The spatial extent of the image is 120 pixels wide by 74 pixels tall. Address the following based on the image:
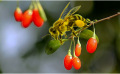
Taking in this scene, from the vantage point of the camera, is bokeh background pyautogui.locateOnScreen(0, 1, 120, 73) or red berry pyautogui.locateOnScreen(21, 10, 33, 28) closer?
red berry pyautogui.locateOnScreen(21, 10, 33, 28)

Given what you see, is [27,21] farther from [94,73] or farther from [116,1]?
[94,73]

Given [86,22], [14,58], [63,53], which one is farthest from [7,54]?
[86,22]

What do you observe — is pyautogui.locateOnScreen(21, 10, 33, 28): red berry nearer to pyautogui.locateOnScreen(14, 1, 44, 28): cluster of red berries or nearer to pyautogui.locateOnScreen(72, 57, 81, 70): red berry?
pyautogui.locateOnScreen(14, 1, 44, 28): cluster of red berries

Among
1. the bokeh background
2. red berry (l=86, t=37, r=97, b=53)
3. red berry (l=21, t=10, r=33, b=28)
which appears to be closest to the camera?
red berry (l=21, t=10, r=33, b=28)

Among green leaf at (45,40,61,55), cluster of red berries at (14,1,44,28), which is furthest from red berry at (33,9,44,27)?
green leaf at (45,40,61,55)

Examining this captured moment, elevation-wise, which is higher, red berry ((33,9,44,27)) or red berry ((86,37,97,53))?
red berry ((33,9,44,27))

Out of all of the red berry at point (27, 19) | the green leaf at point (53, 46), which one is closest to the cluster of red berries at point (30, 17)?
the red berry at point (27, 19)

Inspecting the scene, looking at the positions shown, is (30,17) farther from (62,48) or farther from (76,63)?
(62,48)

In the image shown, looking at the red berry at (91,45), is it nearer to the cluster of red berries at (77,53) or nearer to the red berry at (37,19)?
the cluster of red berries at (77,53)

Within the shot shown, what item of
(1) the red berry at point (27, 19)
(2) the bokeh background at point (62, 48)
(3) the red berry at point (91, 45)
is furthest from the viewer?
(2) the bokeh background at point (62, 48)

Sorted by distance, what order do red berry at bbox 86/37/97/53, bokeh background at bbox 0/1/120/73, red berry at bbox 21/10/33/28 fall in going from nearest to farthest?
red berry at bbox 21/10/33/28 → red berry at bbox 86/37/97/53 → bokeh background at bbox 0/1/120/73

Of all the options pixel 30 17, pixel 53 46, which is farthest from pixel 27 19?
pixel 53 46
